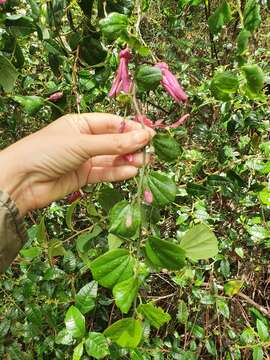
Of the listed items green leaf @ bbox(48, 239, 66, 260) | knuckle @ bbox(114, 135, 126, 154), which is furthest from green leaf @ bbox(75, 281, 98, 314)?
knuckle @ bbox(114, 135, 126, 154)

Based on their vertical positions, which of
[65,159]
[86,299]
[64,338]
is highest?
[65,159]

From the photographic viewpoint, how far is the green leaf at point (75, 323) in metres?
1.10

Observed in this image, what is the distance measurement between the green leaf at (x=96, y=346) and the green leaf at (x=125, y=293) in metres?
0.52

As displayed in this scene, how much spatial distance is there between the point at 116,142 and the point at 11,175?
0.29 m

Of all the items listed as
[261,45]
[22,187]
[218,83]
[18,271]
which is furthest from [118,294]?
[261,45]

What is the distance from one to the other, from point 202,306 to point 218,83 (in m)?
1.00

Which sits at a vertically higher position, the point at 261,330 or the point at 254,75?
the point at 254,75

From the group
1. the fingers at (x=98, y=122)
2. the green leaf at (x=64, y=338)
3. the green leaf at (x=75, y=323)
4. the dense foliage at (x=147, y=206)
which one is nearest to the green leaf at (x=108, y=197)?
the dense foliage at (x=147, y=206)

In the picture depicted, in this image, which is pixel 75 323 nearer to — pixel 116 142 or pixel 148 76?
pixel 116 142

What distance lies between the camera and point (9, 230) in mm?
1000

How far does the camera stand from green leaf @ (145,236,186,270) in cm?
64

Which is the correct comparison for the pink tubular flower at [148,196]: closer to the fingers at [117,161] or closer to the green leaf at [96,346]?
the fingers at [117,161]

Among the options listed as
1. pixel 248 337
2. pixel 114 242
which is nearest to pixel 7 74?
pixel 114 242

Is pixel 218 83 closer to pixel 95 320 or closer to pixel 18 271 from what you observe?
pixel 95 320
